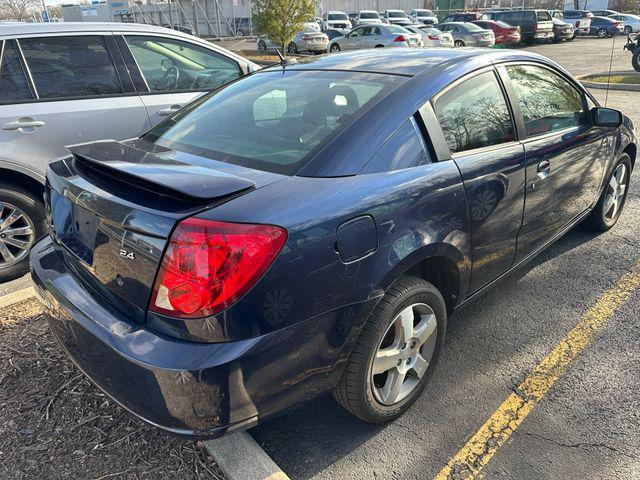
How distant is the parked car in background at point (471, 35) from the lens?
86.5 ft

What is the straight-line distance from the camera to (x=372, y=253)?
2.02 meters

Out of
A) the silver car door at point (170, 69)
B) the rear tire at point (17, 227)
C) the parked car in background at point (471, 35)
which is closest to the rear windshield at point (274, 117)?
the silver car door at point (170, 69)

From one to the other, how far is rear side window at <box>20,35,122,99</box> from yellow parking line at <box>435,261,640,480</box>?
3653 mm

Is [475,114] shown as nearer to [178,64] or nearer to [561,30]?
[178,64]

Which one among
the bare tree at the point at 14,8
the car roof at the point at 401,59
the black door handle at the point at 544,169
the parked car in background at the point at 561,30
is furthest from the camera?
the bare tree at the point at 14,8

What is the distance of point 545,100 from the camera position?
327 centimetres

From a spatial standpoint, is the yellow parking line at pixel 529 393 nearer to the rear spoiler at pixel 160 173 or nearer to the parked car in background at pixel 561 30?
the rear spoiler at pixel 160 173

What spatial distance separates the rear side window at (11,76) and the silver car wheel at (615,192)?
4656 millimetres

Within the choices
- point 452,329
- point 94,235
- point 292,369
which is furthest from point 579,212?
point 94,235

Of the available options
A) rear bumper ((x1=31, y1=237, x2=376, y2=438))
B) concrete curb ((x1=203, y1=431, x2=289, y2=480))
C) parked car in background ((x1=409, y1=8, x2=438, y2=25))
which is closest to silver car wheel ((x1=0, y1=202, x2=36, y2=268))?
rear bumper ((x1=31, y1=237, x2=376, y2=438))

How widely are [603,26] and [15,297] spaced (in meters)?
43.2

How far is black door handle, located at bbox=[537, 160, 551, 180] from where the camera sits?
298cm

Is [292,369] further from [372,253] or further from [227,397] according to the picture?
[372,253]

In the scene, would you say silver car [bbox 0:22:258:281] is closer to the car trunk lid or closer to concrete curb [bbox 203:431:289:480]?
the car trunk lid
